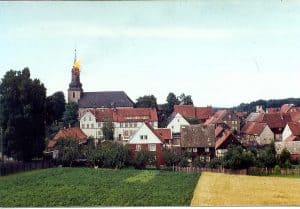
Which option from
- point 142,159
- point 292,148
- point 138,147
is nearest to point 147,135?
point 138,147

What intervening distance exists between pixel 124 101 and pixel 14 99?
7.70 ft

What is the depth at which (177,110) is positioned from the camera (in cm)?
1445

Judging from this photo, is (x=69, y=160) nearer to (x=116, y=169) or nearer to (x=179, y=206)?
(x=116, y=169)

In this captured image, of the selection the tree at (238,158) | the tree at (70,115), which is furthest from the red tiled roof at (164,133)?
the tree at (70,115)

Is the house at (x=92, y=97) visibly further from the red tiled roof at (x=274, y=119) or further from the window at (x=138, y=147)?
the red tiled roof at (x=274, y=119)

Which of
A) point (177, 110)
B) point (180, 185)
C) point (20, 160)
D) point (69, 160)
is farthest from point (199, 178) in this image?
point (20, 160)

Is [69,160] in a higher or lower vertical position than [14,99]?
lower

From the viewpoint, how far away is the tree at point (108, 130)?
48.7 feet

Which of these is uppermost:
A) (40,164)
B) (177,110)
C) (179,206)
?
(177,110)

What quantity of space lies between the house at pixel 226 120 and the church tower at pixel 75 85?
2.84 m

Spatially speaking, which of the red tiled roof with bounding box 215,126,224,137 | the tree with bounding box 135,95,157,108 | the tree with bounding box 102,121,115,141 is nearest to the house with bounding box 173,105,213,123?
the red tiled roof with bounding box 215,126,224,137

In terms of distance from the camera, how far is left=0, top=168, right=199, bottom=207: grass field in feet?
44.5

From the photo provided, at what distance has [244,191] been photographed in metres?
13.9

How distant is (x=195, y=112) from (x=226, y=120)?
734 millimetres
